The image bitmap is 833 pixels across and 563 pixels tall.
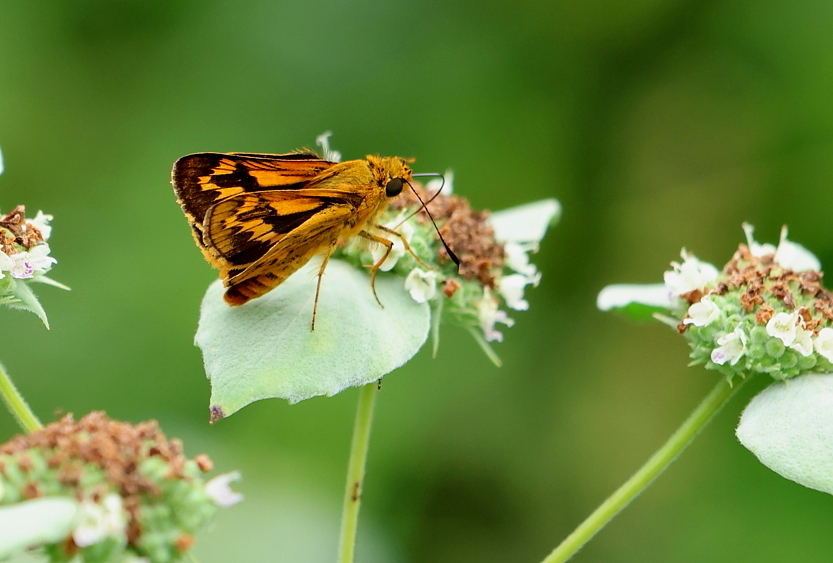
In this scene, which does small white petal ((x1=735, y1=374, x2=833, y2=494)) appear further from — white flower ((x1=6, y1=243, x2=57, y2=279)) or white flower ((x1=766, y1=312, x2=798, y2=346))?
white flower ((x1=6, y1=243, x2=57, y2=279))

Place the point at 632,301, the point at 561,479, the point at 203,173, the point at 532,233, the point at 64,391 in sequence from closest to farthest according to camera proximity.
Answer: the point at 203,173
the point at 632,301
the point at 532,233
the point at 64,391
the point at 561,479

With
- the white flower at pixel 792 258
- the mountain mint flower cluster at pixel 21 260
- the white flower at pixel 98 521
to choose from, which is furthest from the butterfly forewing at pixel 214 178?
the white flower at pixel 792 258

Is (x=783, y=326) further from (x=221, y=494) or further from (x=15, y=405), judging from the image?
(x=15, y=405)

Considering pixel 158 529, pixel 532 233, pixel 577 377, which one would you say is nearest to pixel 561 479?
pixel 577 377

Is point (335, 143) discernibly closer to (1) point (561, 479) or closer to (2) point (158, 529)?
(1) point (561, 479)

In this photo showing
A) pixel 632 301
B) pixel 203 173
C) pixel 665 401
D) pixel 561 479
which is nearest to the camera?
pixel 203 173

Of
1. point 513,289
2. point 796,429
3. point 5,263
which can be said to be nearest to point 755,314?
point 796,429
